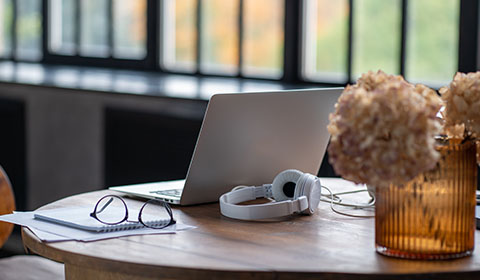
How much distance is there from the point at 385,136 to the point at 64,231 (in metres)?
0.67

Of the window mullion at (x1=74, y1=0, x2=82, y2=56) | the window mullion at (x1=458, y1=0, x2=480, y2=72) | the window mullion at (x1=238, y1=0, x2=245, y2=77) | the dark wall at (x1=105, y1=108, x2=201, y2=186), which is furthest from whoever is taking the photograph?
the window mullion at (x1=74, y1=0, x2=82, y2=56)

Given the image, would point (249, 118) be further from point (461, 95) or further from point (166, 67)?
point (166, 67)

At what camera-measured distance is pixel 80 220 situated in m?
1.63

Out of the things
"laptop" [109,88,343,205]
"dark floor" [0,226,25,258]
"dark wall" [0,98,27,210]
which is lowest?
"dark floor" [0,226,25,258]

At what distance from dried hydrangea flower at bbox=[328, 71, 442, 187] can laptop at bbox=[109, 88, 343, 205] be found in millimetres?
469

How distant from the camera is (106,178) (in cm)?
406

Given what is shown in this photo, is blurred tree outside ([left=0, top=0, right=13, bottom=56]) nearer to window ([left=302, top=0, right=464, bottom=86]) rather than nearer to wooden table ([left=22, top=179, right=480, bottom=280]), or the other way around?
window ([left=302, top=0, right=464, bottom=86])

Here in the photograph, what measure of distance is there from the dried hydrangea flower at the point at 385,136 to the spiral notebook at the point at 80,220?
0.50 metres

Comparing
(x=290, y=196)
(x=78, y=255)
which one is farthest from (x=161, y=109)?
(x=78, y=255)

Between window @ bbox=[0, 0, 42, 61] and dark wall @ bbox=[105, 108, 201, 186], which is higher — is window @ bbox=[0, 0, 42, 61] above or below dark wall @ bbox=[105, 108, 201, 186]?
above

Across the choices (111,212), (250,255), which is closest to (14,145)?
(111,212)

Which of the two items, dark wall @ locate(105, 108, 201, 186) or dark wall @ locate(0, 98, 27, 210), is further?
dark wall @ locate(0, 98, 27, 210)

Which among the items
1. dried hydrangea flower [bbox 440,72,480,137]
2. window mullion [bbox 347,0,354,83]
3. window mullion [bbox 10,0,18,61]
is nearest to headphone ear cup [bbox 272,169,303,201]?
dried hydrangea flower [bbox 440,72,480,137]

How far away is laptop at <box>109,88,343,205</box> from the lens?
1.75 meters
